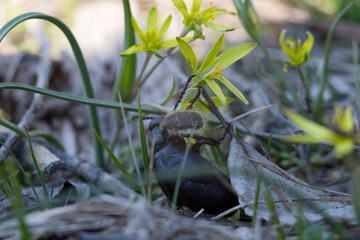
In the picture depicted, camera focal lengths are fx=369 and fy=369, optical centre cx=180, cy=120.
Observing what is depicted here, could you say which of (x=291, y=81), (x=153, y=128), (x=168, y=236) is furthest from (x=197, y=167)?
(x=291, y=81)

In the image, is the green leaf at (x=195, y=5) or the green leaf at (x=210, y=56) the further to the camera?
the green leaf at (x=195, y=5)

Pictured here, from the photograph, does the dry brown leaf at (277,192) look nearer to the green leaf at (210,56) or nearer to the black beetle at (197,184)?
the black beetle at (197,184)

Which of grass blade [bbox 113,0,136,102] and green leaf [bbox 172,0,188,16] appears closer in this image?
green leaf [bbox 172,0,188,16]

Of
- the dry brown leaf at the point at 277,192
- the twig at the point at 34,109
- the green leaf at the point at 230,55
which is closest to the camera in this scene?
the dry brown leaf at the point at 277,192

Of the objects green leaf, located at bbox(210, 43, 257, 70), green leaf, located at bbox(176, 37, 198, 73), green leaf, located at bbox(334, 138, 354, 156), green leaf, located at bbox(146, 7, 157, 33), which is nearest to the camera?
green leaf, located at bbox(334, 138, 354, 156)

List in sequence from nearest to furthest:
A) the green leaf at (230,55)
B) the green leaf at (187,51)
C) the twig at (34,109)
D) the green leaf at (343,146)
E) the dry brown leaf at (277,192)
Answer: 1. the green leaf at (343,146)
2. the dry brown leaf at (277,192)
3. the green leaf at (187,51)
4. the green leaf at (230,55)
5. the twig at (34,109)

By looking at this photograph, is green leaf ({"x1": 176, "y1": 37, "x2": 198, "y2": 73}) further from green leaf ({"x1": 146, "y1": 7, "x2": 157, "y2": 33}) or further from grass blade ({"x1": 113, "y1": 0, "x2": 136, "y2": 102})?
grass blade ({"x1": 113, "y1": 0, "x2": 136, "y2": 102})

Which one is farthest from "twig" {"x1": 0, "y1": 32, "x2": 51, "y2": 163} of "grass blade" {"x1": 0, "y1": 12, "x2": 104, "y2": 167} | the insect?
the insect

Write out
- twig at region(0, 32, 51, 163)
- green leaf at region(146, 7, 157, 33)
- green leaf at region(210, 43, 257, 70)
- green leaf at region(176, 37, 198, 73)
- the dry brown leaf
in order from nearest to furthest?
the dry brown leaf
green leaf at region(176, 37, 198, 73)
green leaf at region(210, 43, 257, 70)
green leaf at region(146, 7, 157, 33)
twig at region(0, 32, 51, 163)

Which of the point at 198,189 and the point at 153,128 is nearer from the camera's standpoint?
the point at 198,189

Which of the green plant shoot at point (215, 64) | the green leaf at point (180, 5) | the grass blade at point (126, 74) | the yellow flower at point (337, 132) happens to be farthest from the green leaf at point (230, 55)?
the yellow flower at point (337, 132)

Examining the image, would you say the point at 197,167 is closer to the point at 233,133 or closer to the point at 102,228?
the point at 233,133
